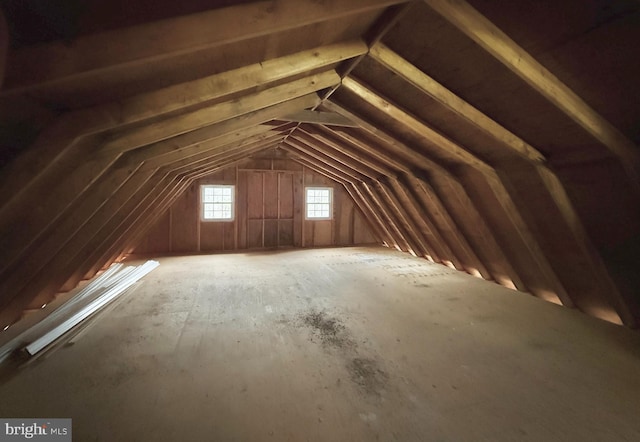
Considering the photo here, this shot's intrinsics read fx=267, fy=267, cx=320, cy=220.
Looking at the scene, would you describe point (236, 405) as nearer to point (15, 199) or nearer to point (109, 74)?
point (15, 199)

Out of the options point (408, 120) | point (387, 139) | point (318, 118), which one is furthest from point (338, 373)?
point (318, 118)

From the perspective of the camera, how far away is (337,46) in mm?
1967

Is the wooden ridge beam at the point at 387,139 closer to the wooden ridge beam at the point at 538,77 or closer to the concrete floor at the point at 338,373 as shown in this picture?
the wooden ridge beam at the point at 538,77

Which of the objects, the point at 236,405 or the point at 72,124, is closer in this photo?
the point at 72,124

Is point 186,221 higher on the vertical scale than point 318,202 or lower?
lower

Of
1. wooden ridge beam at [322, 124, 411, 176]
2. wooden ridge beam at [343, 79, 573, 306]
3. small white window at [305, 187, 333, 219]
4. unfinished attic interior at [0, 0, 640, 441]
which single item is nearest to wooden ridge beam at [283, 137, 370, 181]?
wooden ridge beam at [322, 124, 411, 176]

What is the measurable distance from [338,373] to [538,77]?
93.8 inches

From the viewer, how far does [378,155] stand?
404 cm

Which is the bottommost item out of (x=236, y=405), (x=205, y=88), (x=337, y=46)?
(x=236, y=405)

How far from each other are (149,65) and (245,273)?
158 inches

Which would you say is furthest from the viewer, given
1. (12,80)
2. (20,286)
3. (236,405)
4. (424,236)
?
(424,236)

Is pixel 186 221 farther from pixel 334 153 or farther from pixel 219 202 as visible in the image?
pixel 334 153

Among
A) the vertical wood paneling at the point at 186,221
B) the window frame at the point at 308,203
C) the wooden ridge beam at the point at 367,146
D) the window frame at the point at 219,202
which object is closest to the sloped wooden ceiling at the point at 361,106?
the wooden ridge beam at the point at 367,146

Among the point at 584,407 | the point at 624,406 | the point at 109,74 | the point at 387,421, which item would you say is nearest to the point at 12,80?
the point at 109,74
